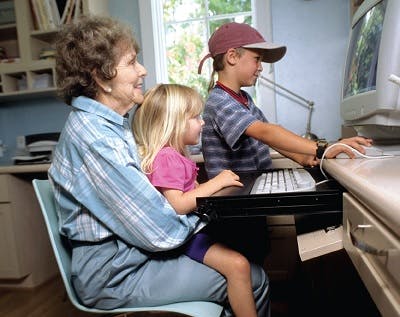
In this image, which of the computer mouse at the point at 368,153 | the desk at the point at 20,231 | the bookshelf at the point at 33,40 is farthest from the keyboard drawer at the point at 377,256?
the bookshelf at the point at 33,40

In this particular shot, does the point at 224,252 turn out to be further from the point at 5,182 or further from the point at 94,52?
the point at 5,182

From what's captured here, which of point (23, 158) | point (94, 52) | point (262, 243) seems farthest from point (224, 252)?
point (23, 158)

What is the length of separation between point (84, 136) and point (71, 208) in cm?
18

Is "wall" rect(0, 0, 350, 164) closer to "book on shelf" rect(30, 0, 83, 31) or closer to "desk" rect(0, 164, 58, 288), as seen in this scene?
"book on shelf" rect(30, 0, 83, 31)

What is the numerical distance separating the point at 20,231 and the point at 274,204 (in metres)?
1.96

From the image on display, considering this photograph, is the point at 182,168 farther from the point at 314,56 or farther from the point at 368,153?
the point at 314,56

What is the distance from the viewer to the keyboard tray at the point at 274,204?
27.1 inches

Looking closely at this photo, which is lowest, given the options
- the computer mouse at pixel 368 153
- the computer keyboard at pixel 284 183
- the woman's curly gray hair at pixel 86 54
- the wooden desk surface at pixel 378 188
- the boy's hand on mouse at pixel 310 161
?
the boy's hand on mouse at pixel 310 161

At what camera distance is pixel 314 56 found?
2.26m

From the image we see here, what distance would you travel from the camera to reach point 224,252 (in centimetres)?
94

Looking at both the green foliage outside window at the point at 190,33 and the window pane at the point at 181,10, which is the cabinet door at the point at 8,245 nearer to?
the green foliage outside window at the point at 190,33

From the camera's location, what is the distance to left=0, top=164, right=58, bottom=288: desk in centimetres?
218

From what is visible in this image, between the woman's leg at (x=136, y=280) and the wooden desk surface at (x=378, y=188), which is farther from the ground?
the wooden desk surface at (x=378, y=188)

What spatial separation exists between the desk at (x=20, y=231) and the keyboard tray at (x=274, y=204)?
1626 millimetres
